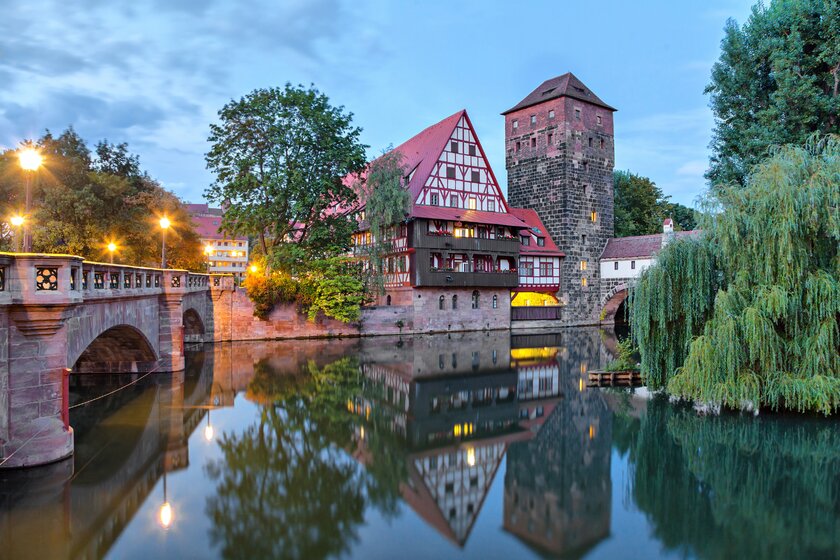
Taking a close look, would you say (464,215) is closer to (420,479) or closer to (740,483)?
(420,479)

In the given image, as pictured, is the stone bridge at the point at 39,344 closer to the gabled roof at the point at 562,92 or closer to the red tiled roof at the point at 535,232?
the red tiled roof at the point at 535,232

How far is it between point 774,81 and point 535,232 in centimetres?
1928

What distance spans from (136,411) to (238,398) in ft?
Result: 8.93

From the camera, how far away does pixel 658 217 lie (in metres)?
53.7

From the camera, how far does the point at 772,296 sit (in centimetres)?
1264

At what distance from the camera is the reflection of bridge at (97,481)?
725 cm

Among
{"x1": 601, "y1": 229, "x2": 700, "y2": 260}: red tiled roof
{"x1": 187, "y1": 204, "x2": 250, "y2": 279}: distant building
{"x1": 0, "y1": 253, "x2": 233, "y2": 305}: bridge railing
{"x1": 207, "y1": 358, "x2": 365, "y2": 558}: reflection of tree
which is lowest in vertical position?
{"x1": 207, "y1": 358, "x2": 365, "y2": 558}: reflection of tree

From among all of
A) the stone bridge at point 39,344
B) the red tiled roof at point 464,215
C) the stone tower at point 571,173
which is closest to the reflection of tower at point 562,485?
the stone bridge at point 39,344

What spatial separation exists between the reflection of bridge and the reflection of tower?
5.50 metres

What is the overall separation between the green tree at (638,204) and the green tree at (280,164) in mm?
30468

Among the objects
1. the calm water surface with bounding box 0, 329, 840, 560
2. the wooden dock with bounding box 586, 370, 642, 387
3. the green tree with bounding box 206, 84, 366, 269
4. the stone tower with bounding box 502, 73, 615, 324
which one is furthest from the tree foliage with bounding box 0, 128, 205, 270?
the stone tower with bounding box 502, 73, 615, 324

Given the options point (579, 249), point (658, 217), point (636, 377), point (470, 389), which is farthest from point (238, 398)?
point (658, 217)

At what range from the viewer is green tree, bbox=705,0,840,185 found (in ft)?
77.8

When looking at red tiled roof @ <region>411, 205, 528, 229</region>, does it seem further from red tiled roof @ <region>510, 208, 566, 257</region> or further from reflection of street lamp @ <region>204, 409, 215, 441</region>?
reflection of street lamp @ <region>204, 409, 215, 441</region>
